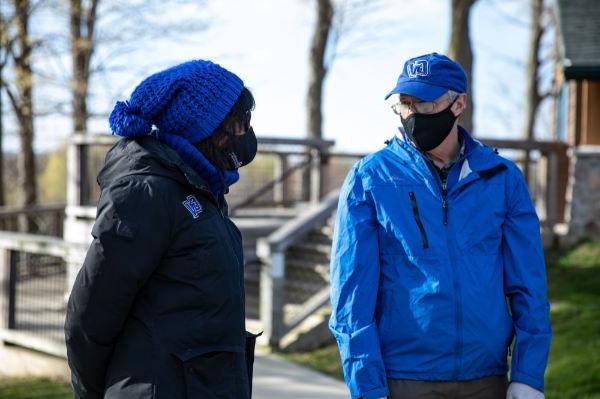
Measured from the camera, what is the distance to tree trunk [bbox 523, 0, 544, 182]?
91.1 ft

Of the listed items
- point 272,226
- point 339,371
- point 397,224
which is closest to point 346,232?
point 397,224

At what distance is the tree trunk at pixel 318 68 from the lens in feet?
69.2

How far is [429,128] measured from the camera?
3.28m

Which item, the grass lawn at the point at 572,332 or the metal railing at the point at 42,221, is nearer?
the grass lawn at the point at 572,332

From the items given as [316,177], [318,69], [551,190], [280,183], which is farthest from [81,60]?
[551,190]

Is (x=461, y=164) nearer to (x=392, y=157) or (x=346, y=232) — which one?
(x=392, y=157)

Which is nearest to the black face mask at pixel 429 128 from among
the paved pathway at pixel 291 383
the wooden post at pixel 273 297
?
the paved pathway at pixel 291 383

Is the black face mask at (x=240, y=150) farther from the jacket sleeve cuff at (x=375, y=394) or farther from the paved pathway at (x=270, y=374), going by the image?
the paved pathway at (x=270, y=374)

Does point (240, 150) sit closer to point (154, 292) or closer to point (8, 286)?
point (154, 292)

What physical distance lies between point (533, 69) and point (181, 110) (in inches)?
1050

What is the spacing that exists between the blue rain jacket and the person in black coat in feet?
1.78

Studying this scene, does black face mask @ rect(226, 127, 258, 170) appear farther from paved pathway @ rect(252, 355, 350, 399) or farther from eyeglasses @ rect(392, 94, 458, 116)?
paved pathway @ rect(252, 355, 350, 399)

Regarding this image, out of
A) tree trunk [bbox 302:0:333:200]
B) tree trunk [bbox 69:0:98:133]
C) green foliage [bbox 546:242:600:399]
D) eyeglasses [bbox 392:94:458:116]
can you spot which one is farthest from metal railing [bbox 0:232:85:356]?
tree trunk [bbox 302:0:333:200]

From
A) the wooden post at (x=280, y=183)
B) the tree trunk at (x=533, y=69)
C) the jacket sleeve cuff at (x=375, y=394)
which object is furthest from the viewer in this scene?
the tree trunk at (x=533, y=69)
